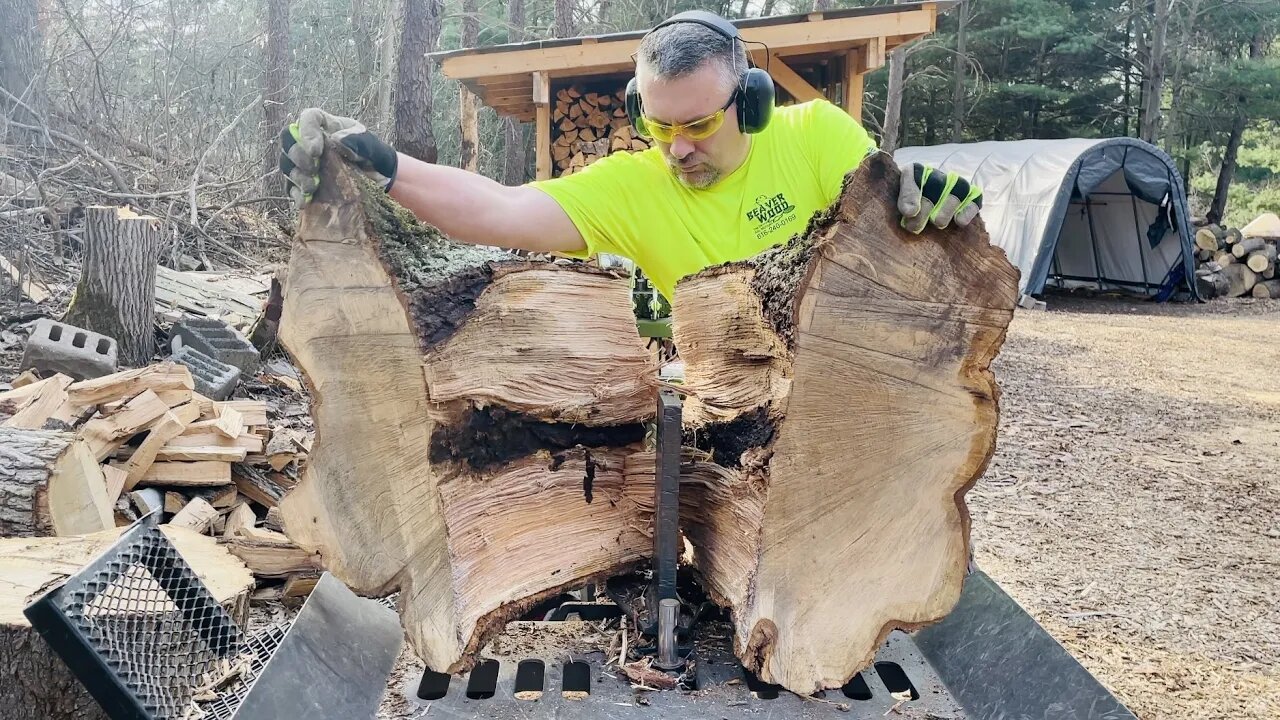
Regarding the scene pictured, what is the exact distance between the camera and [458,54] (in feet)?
26.5

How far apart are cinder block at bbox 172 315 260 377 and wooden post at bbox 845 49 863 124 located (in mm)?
5675

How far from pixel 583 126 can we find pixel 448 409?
24.5ft

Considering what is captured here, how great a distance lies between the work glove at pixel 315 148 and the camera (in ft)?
5.03

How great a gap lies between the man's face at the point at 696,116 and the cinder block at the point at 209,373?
10.9ft

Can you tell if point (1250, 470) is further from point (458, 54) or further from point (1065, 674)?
point (458, 54)

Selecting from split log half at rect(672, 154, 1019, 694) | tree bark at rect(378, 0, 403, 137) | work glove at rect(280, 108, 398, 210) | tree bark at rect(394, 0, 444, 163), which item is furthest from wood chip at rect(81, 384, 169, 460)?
tree bark at rect(378, 0, 403, 137)

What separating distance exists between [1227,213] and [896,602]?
25.9 metres

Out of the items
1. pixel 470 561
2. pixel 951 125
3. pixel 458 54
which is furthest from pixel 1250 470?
pixel 951 125

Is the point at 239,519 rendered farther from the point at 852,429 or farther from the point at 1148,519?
the point at 1148,519

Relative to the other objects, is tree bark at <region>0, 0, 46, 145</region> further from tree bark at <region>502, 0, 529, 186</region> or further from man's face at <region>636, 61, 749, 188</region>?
man's face at <region>636, 61, 749, 188</region>

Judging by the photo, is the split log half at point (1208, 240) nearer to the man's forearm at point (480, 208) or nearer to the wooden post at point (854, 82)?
the wooden post at point (854, 82)

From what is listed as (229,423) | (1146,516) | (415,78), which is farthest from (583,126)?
(1146,516)

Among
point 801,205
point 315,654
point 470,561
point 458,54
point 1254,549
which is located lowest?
point 1254,549

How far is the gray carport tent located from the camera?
12.1 meters
